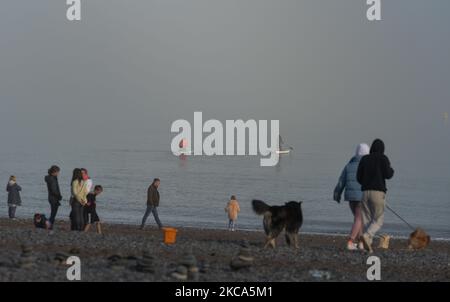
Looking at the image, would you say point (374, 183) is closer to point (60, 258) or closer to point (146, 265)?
point (146, 265)

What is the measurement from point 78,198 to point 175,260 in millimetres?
6741

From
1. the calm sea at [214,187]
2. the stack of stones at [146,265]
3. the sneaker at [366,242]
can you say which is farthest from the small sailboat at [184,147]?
the stack of stones at [146,265]

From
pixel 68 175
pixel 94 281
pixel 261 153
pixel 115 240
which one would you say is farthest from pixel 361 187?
pixel 261 153

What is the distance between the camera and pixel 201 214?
55.8 metres

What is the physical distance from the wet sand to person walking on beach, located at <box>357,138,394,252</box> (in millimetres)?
662

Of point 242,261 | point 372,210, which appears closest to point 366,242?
point 372,210

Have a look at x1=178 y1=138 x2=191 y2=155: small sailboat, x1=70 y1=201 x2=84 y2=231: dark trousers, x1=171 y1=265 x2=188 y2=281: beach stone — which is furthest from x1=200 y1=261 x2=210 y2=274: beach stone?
x1=178 y1=138 x2=191 y2=155: small sailboat

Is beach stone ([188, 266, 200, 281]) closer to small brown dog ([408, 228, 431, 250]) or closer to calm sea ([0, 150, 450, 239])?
small brown dog ([408, 228, 431, 250])

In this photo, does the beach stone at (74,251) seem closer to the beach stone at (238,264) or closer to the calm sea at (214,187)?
the beach stone at (238,264)

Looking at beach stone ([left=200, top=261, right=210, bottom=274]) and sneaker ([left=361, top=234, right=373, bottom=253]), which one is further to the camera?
sneaker ([left=361, top=234, right=373, bottom=253])

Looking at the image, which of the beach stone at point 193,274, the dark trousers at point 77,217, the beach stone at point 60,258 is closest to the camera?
the beach stone at point 193,274

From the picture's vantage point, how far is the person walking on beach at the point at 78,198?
2072 cm

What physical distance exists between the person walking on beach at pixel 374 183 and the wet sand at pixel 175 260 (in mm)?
662

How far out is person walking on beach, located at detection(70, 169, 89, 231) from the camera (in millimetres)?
20719
